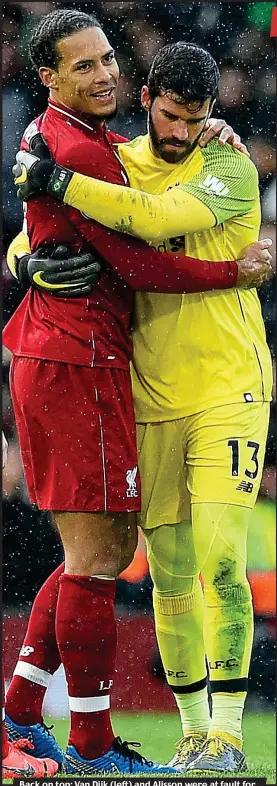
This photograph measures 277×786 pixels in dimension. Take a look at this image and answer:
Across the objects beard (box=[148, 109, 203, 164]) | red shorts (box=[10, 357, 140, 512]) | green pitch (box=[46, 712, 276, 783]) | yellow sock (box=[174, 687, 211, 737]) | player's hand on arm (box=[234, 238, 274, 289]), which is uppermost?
beard (box=[148, 109, 203, 164])

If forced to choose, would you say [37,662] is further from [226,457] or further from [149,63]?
[149,63]

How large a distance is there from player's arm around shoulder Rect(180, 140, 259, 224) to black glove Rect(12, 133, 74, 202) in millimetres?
251

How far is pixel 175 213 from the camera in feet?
8.99

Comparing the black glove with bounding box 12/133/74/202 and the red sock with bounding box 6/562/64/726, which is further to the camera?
the red sock with bounding box 6/562/64/726

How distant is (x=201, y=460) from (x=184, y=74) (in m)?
0.79

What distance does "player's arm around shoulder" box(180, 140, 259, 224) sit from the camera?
2787 millimetres

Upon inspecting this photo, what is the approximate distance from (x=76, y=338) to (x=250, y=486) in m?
0.48

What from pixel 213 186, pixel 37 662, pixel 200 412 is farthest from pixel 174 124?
pixel 37 662

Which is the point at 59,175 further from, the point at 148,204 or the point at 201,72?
the point at 201,72

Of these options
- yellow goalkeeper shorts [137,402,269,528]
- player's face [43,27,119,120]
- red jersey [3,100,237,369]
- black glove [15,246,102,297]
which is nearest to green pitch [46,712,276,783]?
yellow goalkeeper shorts [137,402,269,528]

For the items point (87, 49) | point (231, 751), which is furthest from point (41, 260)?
point (231, 751)

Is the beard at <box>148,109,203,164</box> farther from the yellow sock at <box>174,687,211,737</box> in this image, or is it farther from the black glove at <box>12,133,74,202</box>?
the yellow sock at <box>174,687,211,737</box>

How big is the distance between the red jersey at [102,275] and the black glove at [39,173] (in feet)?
0.07

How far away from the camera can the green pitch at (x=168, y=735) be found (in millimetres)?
3064
